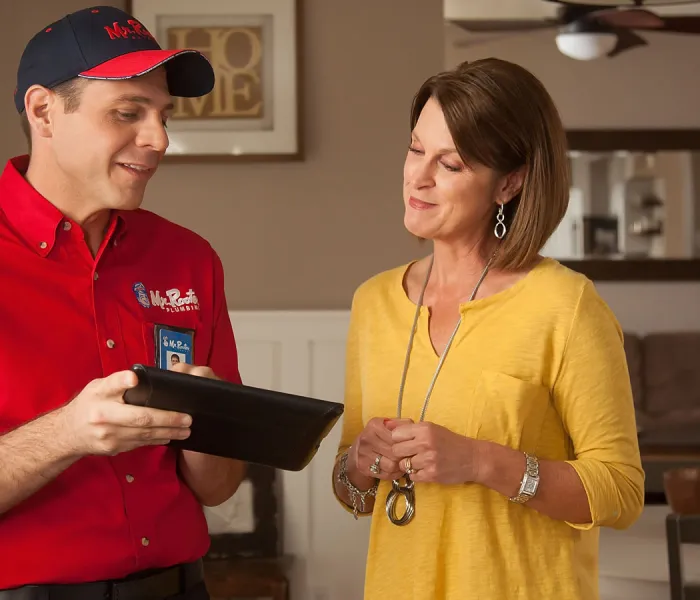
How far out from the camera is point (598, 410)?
160 centimetres

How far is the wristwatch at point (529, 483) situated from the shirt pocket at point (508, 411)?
0.06 m

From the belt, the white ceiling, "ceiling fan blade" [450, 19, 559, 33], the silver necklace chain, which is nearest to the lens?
the belt

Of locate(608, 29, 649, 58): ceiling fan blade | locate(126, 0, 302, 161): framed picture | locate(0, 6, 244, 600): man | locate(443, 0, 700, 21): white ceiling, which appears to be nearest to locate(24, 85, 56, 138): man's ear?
locate(0, 6, 244, 600): man

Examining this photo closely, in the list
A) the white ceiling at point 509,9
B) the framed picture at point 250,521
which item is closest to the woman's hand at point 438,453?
the framed picture at point 250,521

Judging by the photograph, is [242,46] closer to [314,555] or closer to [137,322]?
[314,555]

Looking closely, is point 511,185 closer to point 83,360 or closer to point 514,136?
point 514,136

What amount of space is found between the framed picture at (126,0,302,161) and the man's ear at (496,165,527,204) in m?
1.95

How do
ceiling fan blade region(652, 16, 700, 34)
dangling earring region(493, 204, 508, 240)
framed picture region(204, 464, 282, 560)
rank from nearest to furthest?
1. dangling earring region(493, 204, 508, 240)
2. framed picture region(204, 464, 282, 560)
3. ceiling fan blade region(652, 16, 700, 34)

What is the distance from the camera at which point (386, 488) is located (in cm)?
171

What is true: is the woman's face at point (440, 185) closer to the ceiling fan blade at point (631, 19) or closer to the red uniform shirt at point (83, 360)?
the red uniform shirt at point (83, 360)

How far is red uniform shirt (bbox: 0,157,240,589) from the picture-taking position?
4.71 feet

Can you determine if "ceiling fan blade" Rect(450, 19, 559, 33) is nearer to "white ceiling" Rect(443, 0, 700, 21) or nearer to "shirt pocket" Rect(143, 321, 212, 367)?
"white ceiling" Rect(443, 0, 700, 21)

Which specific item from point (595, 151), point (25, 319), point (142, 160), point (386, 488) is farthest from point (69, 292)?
point (595, 151)

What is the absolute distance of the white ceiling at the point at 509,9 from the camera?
4035 mm
